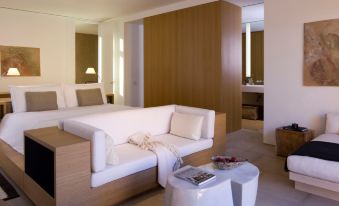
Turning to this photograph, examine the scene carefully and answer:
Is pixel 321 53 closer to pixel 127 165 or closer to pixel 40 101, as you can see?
pixel 127 165

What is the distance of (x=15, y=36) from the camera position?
6.14 metres

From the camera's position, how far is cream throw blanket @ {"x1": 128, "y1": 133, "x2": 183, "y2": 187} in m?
2.64

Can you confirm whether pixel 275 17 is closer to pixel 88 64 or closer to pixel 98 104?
pixel 98 104

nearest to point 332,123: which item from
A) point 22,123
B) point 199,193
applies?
point 199,193

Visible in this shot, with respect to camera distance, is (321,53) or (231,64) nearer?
(321,53)

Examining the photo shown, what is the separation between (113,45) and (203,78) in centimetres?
329

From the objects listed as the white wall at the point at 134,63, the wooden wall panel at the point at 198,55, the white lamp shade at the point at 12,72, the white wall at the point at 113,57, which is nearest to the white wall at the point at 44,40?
the white lamp shade at the point at 12,72

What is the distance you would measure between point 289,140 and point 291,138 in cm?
4

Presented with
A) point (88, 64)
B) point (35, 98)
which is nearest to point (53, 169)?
point (35, 98)

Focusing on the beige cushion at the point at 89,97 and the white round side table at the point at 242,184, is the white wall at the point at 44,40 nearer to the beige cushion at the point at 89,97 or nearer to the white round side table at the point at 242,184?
the beige cushion at the point at 89,97

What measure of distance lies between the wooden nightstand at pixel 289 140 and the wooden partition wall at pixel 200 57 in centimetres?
138

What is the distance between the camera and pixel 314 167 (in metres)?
2.46

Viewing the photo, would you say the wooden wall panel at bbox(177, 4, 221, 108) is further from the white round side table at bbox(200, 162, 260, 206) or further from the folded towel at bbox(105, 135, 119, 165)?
the folded towel at bbox(105, 135, 119, 165)

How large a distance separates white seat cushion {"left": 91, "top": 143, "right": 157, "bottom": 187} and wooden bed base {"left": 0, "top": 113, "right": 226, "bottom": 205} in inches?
1.8
